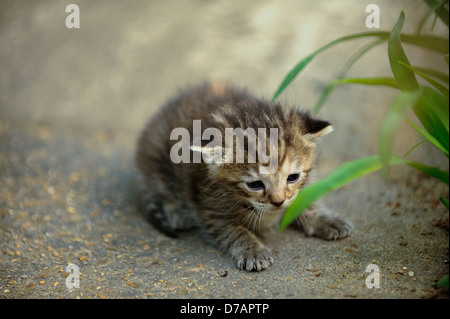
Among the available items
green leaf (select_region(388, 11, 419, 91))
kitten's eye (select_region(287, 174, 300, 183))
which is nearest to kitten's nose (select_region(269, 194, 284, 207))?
kitten's eye (select_region(287, 174, 300, 183))

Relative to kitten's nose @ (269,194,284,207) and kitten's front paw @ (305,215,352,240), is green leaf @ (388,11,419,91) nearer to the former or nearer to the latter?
kitten's nose @ (269,194,284,207)

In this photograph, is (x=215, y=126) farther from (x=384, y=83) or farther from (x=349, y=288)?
(x=349, y=288)

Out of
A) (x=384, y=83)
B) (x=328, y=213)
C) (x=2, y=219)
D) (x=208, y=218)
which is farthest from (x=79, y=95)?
(x=384, y=83)

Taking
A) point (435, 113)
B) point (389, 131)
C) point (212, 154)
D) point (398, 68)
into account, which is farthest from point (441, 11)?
point (212, 154)

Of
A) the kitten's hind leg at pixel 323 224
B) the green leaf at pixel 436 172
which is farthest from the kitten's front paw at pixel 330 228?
the green leaf at pixel 436 172
